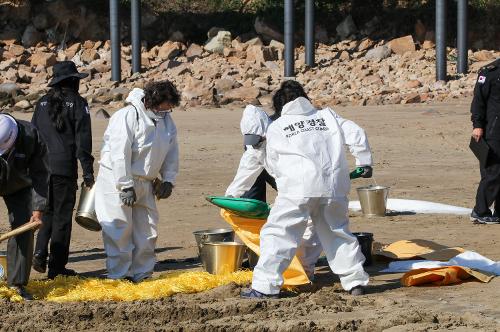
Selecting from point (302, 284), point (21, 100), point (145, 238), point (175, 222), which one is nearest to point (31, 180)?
point (145, 238)

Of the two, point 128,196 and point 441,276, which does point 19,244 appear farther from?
point 441,276

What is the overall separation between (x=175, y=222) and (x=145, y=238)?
12.3 feet

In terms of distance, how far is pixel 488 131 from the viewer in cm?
1274

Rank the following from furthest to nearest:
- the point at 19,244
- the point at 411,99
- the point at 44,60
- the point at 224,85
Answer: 1. the point at 44,60
2. the point at 224,85
3. the point at 411,99
4. the point at 19,244

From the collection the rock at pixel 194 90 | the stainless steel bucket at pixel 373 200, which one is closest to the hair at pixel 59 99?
the stainless steel bucket at pixel 373 200

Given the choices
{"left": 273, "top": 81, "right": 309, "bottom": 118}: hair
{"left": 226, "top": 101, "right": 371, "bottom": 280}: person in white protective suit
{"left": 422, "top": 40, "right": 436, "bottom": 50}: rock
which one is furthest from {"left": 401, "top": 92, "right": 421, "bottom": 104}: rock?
{"left": 273, "top": 81, "right": 309, "bottom": 118}: hair

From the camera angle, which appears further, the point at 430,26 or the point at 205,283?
the point at 430,26

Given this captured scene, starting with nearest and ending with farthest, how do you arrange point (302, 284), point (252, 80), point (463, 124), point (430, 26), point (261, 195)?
1. point (302, 284)
2. point (261, 195)
3. point (463, 124)
4. point (252, 80)
5. point (430, 26)

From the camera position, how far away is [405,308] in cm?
866

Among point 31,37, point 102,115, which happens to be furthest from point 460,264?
point 31,37

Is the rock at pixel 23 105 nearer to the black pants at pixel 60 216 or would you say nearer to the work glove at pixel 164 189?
the black pants at pixel 60 216

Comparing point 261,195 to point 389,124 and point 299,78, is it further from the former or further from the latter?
point 299,78

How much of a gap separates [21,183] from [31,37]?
30343mm

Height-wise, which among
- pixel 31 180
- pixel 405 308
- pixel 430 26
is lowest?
pixel 405 308
